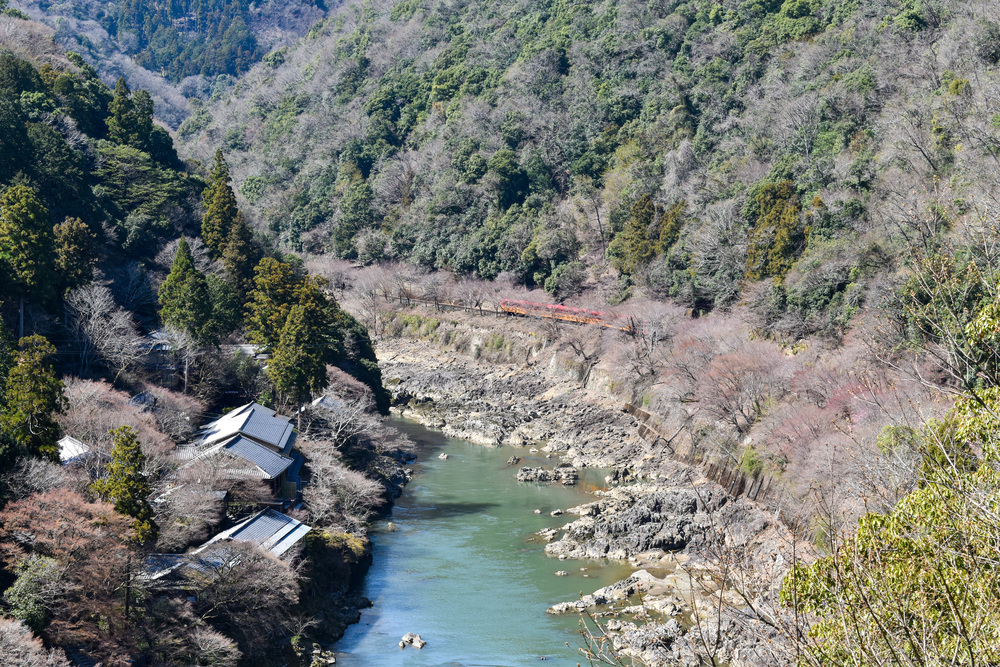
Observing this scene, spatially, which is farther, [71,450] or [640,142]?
[640,142]

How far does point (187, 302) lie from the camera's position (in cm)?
2705

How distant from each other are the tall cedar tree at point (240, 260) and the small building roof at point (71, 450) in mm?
13921

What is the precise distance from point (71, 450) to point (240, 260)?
16.0m

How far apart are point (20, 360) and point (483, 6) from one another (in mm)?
65105

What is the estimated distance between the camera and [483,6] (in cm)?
7462

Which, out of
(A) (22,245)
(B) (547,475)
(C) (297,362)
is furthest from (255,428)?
(B) (547,475)

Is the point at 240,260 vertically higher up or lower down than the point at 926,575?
lower down

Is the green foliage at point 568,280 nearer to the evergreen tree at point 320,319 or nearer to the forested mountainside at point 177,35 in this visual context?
the evergreen tree at point 320,319

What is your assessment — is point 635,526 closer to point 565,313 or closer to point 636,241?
point 565,313

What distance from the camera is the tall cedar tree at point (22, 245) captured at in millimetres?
23109

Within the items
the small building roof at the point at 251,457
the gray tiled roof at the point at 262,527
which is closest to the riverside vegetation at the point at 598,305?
the small building roof at the point at 251,457

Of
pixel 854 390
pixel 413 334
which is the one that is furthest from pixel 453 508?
pixel 413 334

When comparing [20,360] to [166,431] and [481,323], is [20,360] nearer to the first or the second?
[166,431]

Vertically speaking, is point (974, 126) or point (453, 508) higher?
point (974, 126)
